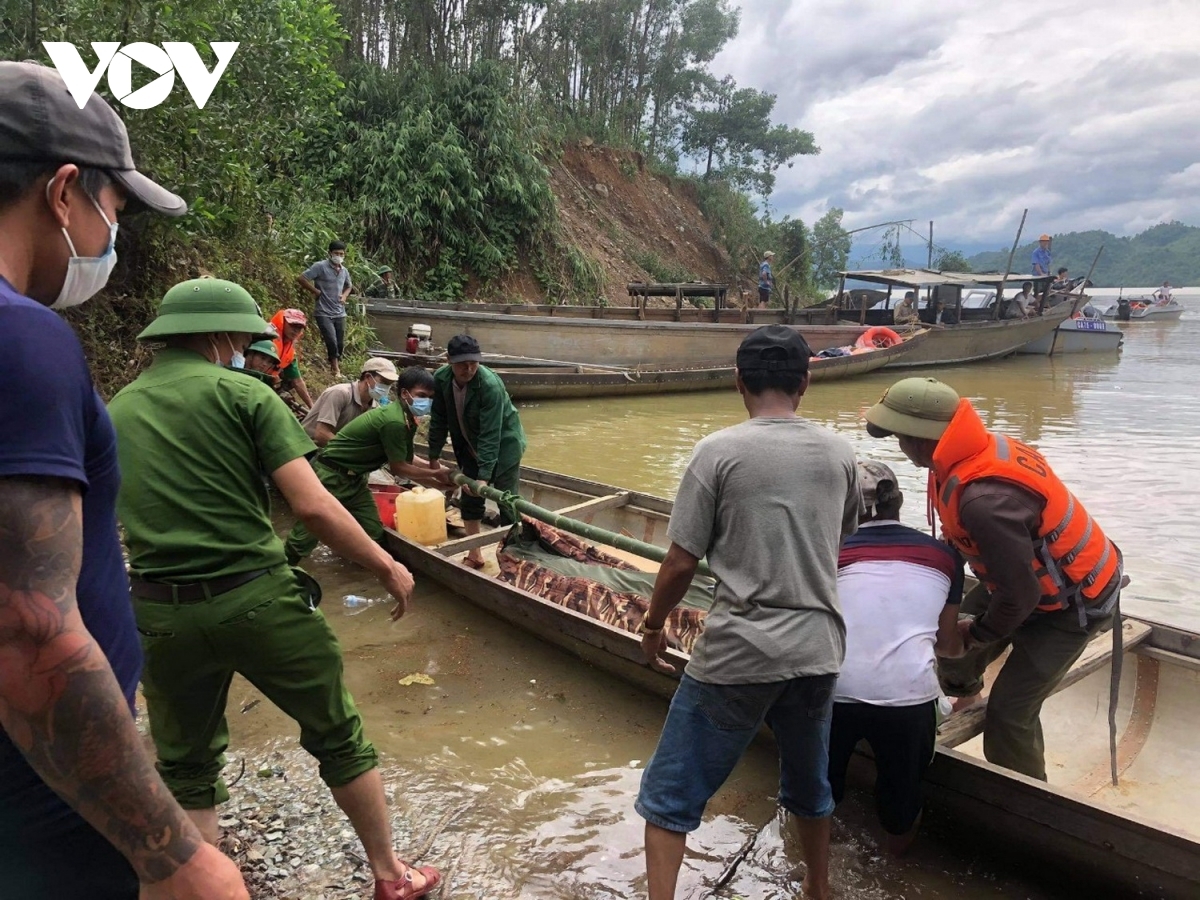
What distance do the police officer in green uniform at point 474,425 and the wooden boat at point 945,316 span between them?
1410cm

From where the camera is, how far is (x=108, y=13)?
677 cm

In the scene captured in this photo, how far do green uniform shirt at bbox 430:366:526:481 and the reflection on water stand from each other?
3.30 m

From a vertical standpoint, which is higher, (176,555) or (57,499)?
(57,499)

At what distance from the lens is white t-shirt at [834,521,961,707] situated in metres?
2.51

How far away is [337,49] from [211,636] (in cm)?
999

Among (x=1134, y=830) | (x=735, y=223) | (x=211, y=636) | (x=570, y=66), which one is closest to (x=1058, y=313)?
(x=735, y=223)

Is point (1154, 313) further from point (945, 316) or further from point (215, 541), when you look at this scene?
point (215, 541)

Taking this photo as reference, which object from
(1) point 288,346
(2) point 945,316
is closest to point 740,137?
(2) point 945,316

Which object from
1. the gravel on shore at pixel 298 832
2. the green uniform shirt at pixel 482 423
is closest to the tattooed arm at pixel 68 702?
the gravel on shore at pixel 298 832

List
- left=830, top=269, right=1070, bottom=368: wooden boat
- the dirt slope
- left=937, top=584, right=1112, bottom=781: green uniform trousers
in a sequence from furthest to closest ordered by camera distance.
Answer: the dirt slope → left=830, top=269, right=1070, bottom=368: wooden boat → left=937, top=584, right=1112, bottom=781: green uniform trousers

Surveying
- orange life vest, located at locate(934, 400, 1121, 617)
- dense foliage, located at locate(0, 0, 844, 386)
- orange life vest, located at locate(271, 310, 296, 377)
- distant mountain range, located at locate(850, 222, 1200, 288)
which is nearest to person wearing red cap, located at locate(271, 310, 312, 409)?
orange life vest, located at locate(271, 310, 296, 377)

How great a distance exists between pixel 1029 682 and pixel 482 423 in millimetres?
3730

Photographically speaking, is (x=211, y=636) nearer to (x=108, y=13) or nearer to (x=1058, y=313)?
(x=108, y=13)

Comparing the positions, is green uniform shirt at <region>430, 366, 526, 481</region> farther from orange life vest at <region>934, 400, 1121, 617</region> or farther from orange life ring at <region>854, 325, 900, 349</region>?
orange life ring at <region>854, 325, 900, 349</region>
